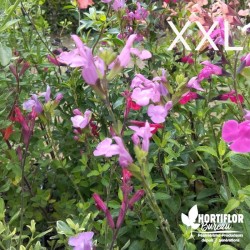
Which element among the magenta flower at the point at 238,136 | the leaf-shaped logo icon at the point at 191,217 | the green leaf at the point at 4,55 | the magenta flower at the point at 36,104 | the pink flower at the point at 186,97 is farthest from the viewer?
the pink flower at the point at 186,97

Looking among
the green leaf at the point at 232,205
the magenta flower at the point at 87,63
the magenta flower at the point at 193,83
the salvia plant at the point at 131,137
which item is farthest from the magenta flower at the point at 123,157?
the magenta flower at the point at 193,83

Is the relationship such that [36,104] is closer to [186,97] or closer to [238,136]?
[186,97]

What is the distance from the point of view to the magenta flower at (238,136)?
3.26 feet

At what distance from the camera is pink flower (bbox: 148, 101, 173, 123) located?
1.25 meters

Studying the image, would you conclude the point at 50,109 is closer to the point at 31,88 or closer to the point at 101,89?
the point at 101,89

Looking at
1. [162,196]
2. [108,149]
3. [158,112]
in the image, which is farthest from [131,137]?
[108,149]

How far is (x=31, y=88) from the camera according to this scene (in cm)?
208

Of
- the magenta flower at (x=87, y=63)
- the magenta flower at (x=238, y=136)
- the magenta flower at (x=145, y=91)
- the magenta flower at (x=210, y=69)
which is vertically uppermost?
the magenta flower at (x=87, y=63)

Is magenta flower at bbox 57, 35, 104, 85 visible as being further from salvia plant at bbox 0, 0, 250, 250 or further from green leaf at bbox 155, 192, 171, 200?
green leaf at bbox 155, 192, 171, 200

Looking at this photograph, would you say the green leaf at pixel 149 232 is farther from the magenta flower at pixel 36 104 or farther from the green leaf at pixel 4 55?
the green leaf at pixel 4 55

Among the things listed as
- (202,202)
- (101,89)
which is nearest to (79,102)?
(202,202)

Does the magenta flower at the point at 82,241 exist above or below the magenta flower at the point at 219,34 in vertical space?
below

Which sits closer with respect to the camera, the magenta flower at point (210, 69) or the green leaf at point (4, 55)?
the green leaf at point (4, 55)

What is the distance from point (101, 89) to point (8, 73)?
116 centimetres
